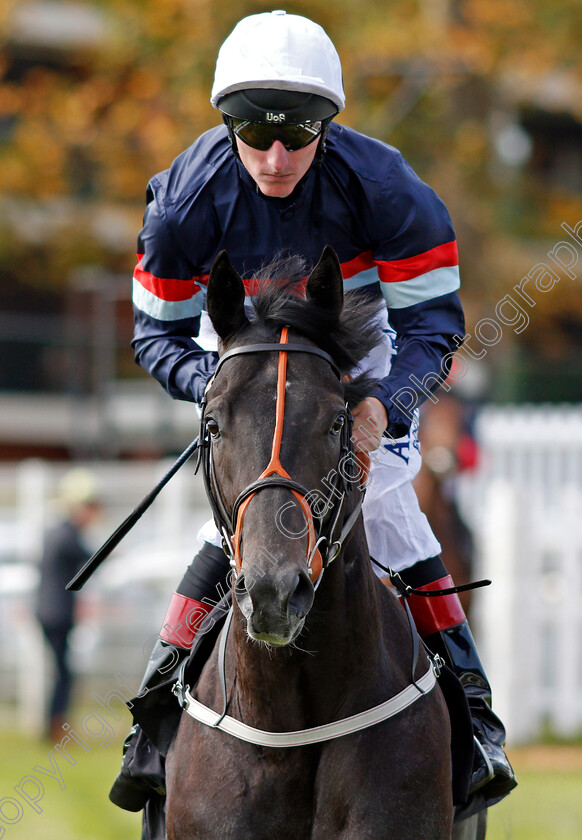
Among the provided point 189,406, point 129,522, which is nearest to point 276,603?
point 129,522

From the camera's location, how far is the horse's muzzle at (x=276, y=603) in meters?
2.54

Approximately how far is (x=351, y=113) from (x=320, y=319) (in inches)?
495

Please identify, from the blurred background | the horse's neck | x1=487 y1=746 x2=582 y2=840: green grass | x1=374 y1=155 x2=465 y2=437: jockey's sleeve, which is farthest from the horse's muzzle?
x1=487 y1=746 x2=582 y2=840: green grass

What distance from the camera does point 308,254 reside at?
11.9 feet

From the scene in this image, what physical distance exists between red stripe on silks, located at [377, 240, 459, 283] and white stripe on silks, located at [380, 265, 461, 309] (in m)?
0.01

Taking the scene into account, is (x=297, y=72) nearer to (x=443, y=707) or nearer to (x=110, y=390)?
(x=443, y=707)

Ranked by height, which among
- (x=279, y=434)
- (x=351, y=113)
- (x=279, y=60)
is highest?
(x=351, y=113)

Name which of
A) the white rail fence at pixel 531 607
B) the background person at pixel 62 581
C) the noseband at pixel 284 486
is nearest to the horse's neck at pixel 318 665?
the noseband at pixel 284 486

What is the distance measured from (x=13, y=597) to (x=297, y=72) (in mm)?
9558

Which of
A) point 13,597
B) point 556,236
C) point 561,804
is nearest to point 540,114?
point 556,236

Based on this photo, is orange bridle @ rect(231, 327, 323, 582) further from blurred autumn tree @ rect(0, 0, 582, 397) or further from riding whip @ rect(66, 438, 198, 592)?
blurred autumn tree @ rect(0, 0, 582, 397)

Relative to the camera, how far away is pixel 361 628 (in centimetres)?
312

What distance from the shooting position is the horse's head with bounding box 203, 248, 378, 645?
260 cm

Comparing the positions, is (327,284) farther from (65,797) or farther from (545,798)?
(65,797)
